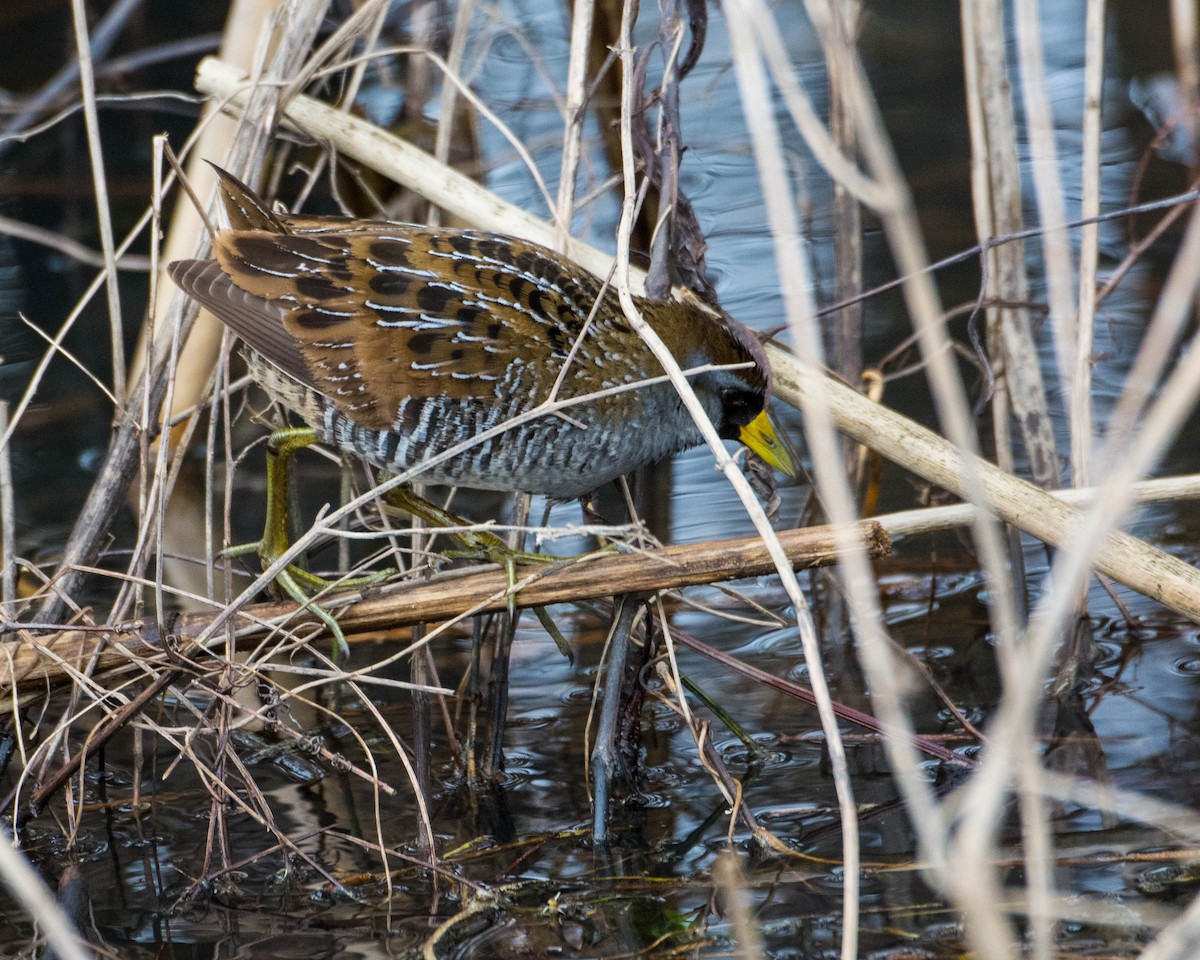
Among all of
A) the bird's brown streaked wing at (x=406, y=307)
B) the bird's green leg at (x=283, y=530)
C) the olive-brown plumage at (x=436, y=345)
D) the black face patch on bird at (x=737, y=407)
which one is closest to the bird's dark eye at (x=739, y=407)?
the black face patch on bird at (x=737, y=407)

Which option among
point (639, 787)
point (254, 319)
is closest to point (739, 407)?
point (639, 787)

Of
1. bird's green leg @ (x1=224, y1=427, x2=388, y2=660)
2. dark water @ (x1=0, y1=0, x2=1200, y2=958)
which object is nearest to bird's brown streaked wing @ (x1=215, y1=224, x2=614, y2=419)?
bird's green leg @ (x1=224, y1=427, x2=388, y2=660)

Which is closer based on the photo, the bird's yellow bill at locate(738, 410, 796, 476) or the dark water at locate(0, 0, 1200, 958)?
the dark water at locate(0, 0, 1200, 958)

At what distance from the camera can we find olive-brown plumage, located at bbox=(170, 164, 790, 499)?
2.34 m

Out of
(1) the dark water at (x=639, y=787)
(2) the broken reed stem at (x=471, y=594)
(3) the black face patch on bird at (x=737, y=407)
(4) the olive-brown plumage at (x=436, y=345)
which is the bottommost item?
(1) the dark water at (x=639, y=787)

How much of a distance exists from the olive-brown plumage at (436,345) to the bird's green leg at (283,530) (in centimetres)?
11

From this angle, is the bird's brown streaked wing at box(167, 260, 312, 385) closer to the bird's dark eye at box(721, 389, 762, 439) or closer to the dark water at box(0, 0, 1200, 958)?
the dark water at box(0, 0, 1200, 958)

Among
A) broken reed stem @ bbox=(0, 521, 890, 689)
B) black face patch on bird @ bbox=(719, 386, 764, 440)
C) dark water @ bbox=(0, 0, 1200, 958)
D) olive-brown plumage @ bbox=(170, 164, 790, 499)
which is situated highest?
olive-brown plumage @ bbox=(170, 164, 790, 499)

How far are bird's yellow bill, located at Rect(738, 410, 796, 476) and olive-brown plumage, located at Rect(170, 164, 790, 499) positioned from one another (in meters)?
0.19

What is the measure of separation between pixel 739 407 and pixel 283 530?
0.91 m

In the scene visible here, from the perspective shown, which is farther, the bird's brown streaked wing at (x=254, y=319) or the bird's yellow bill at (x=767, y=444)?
the bird's yellow bill at (x=767, y=444)

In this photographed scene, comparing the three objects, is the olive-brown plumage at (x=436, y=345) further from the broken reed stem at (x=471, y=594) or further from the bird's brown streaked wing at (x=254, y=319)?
the broken reed stem at (x=471, y=594)

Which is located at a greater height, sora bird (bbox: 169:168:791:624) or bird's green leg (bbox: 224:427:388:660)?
sora bird (bbox: 169:168:791:624)

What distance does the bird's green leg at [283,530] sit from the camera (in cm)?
242
